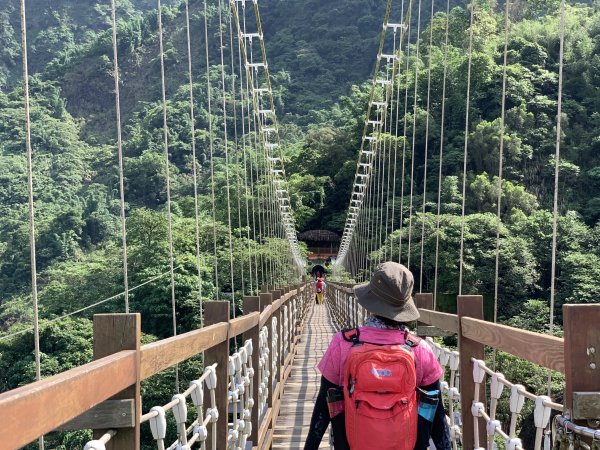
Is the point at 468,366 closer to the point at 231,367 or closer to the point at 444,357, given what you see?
the point at 444,357

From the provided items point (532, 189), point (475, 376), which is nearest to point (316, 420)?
point (475, 376)

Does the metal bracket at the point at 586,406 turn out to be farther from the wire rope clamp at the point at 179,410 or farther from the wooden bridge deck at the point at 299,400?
the wooden bridge deck at the point at 299,400

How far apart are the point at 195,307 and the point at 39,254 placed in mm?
3422

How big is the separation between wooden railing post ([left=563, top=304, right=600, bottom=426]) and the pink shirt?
1.16 ft

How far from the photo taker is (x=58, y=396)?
0.83 m

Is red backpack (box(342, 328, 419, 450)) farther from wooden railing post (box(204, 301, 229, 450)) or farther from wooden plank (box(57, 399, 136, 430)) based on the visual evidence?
wooden railing post (box(204, 301, 229, 450))

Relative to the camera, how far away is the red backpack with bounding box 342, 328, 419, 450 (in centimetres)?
140

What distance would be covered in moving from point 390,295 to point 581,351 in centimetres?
44

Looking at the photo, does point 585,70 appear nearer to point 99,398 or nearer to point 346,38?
point 99,398

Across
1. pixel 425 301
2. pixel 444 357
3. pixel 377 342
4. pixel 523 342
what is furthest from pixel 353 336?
pixel 425 301

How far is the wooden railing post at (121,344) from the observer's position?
3.66 ft

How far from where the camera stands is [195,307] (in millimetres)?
15492

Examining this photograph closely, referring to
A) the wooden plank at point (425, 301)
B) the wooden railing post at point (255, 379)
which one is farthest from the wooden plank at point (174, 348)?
the wooden plank at point (425, 301)

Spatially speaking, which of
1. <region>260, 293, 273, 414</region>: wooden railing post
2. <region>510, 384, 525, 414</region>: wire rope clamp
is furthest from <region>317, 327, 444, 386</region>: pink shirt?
<region>260, 293, 273, 414</region>: wooden railing post
